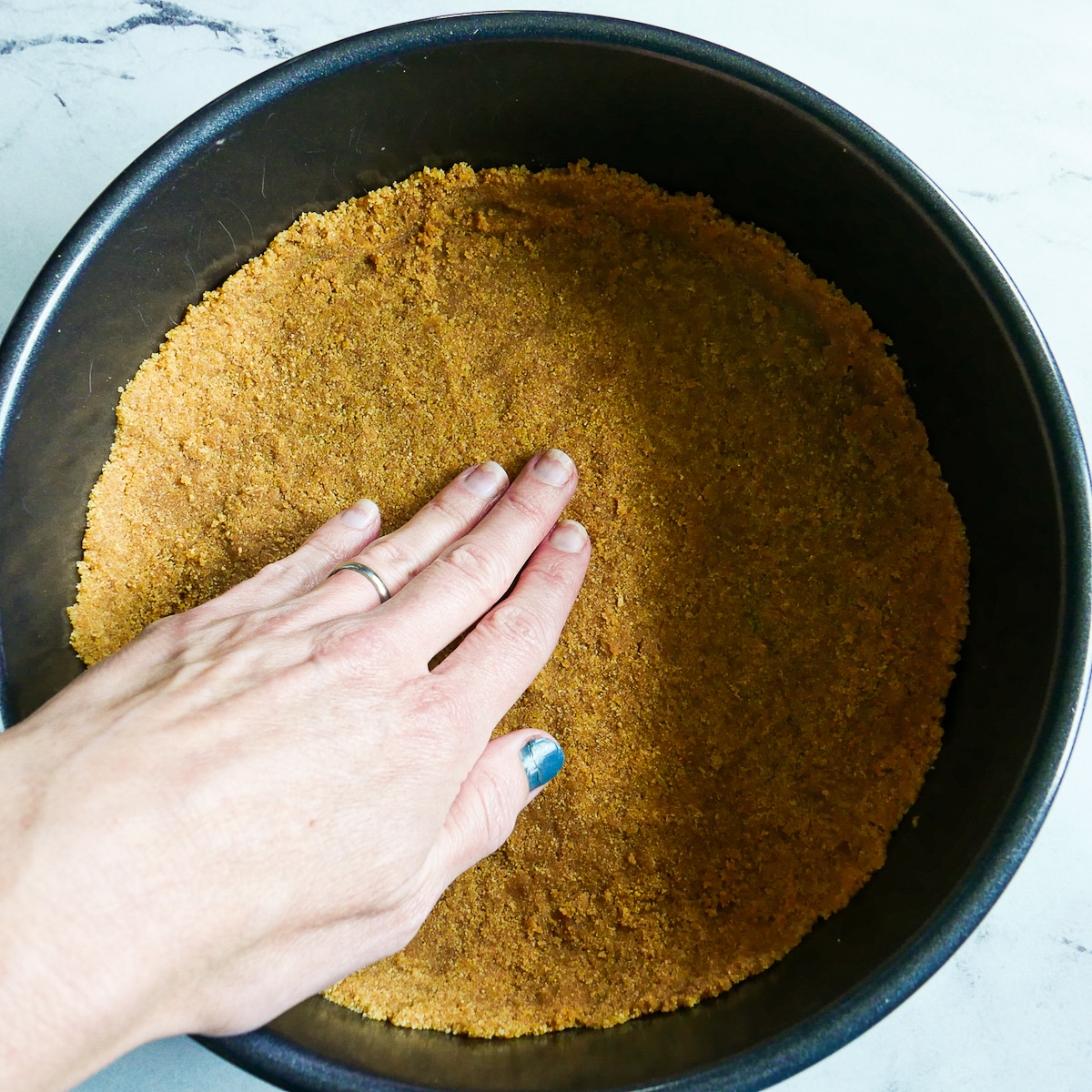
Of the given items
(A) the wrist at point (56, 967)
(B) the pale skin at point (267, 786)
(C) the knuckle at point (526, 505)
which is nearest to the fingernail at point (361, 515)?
(B) the pale skin at point (267, 786)

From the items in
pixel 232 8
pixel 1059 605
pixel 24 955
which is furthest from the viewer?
pixel 232 8

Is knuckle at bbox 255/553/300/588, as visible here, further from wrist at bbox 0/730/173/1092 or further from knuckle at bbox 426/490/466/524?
wrist at bbox 0/730/173/1092

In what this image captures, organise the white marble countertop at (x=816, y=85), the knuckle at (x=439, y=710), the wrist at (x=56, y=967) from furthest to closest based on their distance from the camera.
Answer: the white marble countertop at (x=816, y=85) < the knuckle at (x=439, y=710) < the wrist at (x=56, y=967)

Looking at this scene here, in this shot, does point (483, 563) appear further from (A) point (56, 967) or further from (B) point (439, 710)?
(A) point (56, 967)

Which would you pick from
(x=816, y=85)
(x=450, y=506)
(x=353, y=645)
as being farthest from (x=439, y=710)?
(x=816, y=85)

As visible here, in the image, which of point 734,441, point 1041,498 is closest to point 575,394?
point 734,441

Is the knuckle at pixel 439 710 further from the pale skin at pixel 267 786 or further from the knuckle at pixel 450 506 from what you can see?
the knuckle at pixel 450 506

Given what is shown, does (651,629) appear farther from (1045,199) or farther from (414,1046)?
(1045,199)
